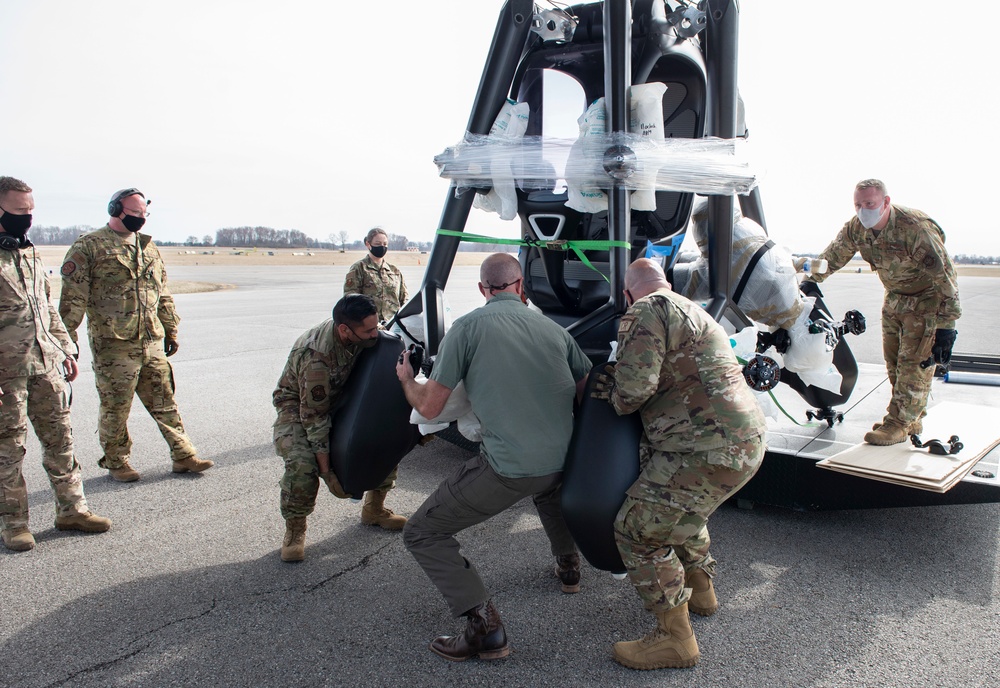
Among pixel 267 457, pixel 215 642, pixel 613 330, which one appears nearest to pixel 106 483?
pixel 267 457

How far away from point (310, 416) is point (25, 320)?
5.77ft

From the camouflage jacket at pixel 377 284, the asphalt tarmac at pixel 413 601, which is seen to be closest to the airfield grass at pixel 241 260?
the camouflage jacket at pixel 377 284

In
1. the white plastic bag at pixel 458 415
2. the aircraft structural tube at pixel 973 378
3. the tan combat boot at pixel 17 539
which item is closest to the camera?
the white plastic bag at pixel 458 415

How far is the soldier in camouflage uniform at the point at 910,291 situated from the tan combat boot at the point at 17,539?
4.91 meters

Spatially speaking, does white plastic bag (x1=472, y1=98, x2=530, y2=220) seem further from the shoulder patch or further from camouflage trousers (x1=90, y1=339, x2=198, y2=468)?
camouflage trousers (x1=90, y1=339, x2=198, y2=468)

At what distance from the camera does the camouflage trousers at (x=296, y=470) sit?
11.9 feet

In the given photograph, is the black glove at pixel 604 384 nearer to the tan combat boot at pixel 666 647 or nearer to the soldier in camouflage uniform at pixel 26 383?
the tan combat boot at pixel 666 647

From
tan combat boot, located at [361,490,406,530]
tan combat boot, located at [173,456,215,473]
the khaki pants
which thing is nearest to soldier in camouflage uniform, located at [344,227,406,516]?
tan combat boot, located at [173,456,215,473]

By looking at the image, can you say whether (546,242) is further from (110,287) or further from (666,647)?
(110,287)

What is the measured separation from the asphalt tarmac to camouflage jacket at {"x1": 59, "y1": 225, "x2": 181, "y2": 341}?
1063 mm

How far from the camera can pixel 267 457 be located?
210 inches

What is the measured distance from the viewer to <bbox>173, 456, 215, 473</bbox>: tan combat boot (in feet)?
16.3

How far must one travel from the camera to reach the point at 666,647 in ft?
8.99

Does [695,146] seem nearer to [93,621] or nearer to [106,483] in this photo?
[93,621]
